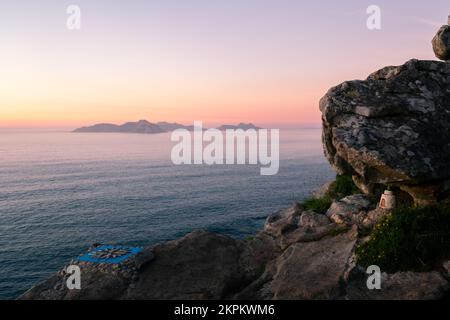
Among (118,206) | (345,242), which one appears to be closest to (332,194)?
(345,242)

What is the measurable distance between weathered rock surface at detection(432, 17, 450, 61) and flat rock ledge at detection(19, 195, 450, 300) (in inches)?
402

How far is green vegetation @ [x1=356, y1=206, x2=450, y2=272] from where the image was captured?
15.4m

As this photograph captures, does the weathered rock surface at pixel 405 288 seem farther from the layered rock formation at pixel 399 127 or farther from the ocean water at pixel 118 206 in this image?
the ocean water at pixel 118 206

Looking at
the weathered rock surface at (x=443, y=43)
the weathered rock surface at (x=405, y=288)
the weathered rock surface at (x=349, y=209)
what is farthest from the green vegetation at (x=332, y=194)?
the weathered rock surface at (x=443, y=43)

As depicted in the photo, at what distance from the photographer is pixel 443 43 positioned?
21406mm

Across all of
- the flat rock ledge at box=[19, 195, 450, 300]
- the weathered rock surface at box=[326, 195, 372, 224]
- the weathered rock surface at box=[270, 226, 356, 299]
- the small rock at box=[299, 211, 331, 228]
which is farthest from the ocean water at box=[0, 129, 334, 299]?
the weathered rock surface at box=[270, 226, 356, 299]

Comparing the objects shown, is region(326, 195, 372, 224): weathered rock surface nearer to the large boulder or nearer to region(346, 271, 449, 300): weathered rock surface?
the large boulder

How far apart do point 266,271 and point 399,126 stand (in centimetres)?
983

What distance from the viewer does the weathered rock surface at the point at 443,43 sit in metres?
21.3

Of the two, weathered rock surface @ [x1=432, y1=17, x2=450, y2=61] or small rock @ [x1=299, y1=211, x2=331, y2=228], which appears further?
small rock @ [x1=299, y1=211, x2=331, y2=228]

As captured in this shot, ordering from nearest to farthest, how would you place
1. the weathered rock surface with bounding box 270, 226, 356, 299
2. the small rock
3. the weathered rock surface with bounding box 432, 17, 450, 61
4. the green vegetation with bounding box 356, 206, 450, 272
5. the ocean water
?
the weathered rock surface with bounding box 270, 226, 356, 299 < the green vegetation with bounding box 356, 206, 450, 272 < the weathered rock surface with bounding box 432, 17, 450, 61 < the small rock < the ocean water

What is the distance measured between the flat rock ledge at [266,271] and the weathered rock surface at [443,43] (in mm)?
10200

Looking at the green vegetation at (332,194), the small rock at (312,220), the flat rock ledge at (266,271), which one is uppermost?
the green vegetation at (332,194)
